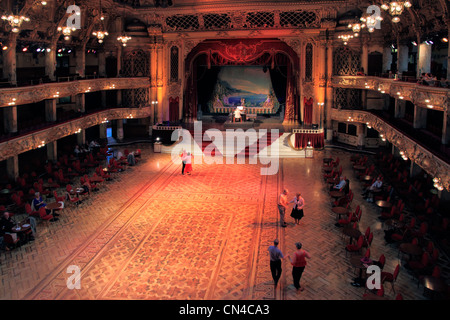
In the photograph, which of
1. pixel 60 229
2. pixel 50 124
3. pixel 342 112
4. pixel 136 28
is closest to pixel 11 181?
pixel 50 124

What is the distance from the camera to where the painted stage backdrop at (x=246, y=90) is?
3238 cm

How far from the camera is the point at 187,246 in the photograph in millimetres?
13688

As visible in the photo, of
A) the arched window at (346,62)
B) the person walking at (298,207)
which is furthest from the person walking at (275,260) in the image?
the arched window at (346,62)

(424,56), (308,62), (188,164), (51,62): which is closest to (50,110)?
(51,62)

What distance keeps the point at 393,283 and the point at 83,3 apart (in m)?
21.4

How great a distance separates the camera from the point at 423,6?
1816cm

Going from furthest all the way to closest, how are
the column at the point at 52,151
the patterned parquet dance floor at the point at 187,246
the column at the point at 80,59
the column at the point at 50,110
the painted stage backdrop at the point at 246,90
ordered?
1. the painted stage backdrop at the point at 246,90
2. the column at the point at 80,59
3. the column at the point at 52,151
4. the column at the point at 50,110
5. the patterned parquet dance floor at the point at 187,246

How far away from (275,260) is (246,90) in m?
23.3

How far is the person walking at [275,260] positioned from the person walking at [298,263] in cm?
31

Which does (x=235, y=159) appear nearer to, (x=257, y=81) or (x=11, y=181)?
(x=257, y=81)

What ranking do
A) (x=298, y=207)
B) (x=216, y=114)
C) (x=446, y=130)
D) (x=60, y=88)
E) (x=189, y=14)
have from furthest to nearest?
Result: (x=216, y=114)
(x=189, y=14)
(x=60, y=88)
(x=298, y=207)
(x=446, y=130)

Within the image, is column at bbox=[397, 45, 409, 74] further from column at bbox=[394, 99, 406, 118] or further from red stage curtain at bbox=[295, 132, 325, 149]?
red stage curtain at bbox=[295, 132, 325, 149]

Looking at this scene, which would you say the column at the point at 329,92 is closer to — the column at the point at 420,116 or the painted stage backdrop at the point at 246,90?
the painted stage backdrop at the point at 246,90

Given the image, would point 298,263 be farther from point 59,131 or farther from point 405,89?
point 59,131
